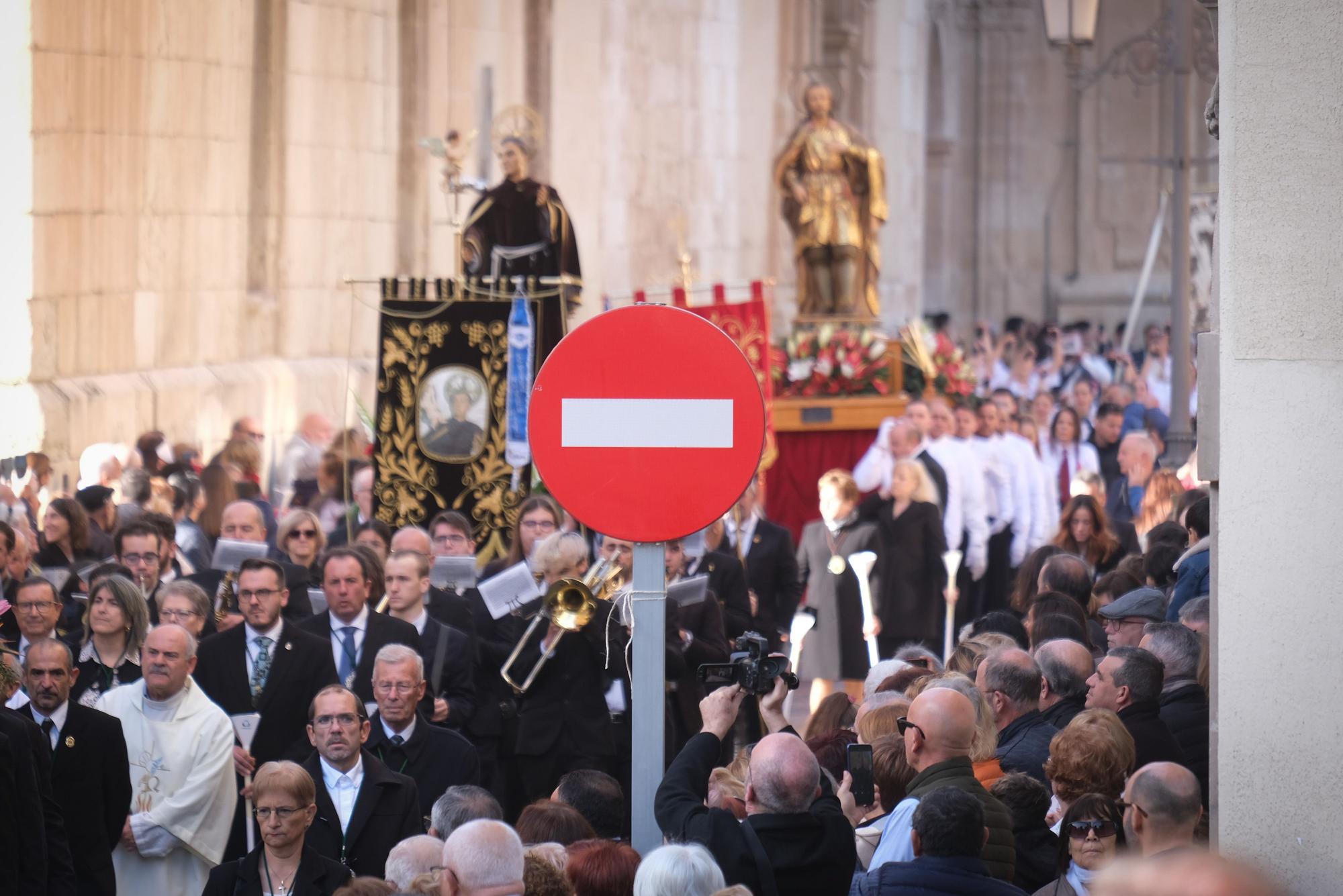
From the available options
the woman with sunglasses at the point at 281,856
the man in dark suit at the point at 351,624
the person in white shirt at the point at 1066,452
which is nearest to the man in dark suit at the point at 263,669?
the man in dark suit at the point at 351,624

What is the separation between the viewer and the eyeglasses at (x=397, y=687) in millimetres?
7191

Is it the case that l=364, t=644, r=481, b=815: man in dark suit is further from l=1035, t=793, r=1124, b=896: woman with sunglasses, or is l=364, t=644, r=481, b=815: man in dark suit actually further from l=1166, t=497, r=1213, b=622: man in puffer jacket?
l=1166, t=497, r=1213, b=622: man in puffer jacket

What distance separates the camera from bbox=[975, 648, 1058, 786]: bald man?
6.56m

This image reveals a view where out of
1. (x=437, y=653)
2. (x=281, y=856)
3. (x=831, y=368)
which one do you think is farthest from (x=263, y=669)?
(x=831, y=368)

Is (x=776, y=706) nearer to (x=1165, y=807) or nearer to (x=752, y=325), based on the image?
(x=1165, y=807)

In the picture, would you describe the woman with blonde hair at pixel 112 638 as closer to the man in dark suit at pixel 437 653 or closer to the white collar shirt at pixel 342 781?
the man in dark suit at pixel 437 653

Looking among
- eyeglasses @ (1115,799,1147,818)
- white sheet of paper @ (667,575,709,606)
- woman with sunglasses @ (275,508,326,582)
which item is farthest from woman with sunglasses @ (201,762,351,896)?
woman with sunglasses @ (275,508,326,582)

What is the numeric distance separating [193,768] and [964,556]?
26.1 feet

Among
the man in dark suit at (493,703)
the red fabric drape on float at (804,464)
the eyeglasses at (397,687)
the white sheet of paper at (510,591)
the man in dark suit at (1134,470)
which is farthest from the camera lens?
the red fabric drape on float at (804,464)

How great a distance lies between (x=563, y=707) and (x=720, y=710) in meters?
3.20

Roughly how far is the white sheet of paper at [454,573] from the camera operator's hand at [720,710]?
451 cm

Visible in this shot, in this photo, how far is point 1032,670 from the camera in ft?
21.9

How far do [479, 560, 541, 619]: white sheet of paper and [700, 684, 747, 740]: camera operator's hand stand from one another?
334 cm

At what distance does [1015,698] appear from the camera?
6676 millimetres
